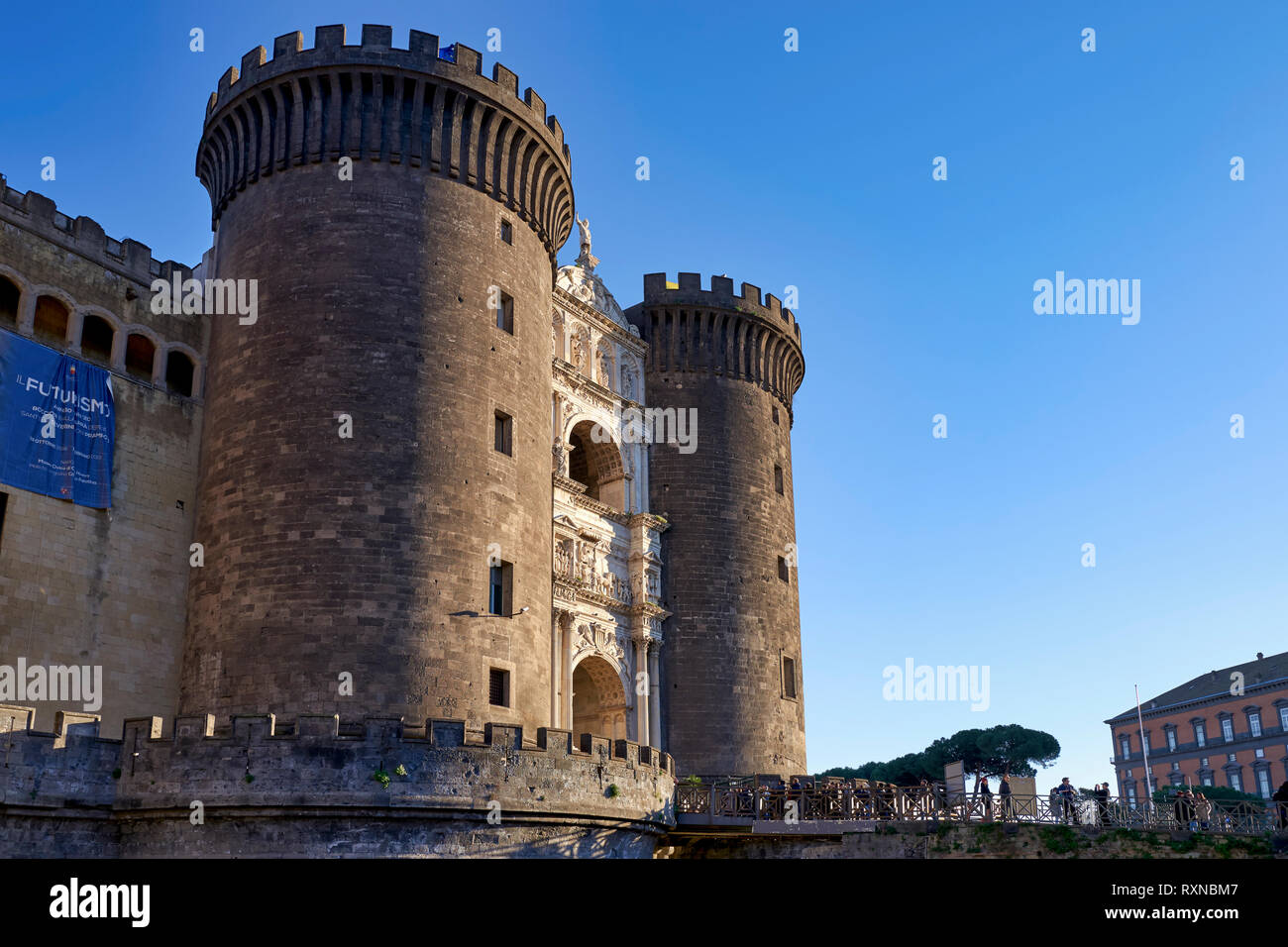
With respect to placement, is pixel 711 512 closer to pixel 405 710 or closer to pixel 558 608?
pixel 558 608

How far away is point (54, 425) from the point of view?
2725cm

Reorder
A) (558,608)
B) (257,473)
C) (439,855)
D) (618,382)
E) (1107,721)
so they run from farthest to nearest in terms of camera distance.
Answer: (1107,721), (618,382), (558,608), (257,473), (439,855)

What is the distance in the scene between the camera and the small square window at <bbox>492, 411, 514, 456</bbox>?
30000 millimetres

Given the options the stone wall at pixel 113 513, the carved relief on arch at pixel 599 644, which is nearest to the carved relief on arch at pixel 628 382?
the carved relief on arch at pixel 599 644

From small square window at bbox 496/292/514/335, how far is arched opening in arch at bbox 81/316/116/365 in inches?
380

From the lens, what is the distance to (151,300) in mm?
30812

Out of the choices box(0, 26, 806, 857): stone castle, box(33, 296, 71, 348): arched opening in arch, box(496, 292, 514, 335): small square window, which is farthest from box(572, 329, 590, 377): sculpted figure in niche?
box(33, 296, 71, 348): arched opening in arch

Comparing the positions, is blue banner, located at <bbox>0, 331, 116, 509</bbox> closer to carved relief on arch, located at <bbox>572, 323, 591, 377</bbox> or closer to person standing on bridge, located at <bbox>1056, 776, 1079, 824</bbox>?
carved relief on arch, located at <bbox>572, 323, 591, 377</bbox>

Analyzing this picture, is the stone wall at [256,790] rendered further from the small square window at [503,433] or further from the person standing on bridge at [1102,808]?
the person standing on bridge at [1102,808]

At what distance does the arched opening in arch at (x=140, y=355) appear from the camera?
100.0 ft

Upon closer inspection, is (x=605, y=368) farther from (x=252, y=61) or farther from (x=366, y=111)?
(x=252, y=61)

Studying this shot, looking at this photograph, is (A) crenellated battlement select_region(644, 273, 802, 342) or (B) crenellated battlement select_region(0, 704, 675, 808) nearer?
(B) crenellated battlement select_region(0, 704, 675, 808)

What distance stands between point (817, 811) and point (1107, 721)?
308 ft
